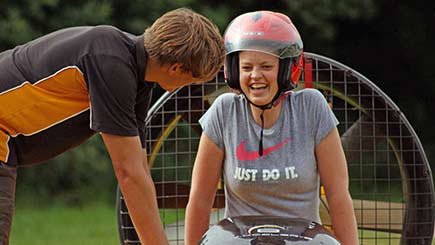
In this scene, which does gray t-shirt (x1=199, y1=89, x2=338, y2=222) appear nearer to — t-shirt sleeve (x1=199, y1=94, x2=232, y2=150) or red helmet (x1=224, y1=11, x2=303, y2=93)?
t-shirt sleeve (x1=199, y1=94, x2=232, y2=150)

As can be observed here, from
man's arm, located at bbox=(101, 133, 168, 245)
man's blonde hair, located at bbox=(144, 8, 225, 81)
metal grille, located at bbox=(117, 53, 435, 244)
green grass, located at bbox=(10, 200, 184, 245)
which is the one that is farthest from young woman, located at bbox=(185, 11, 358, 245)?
green grass, located at bbox=(10, 200, 184, 245)

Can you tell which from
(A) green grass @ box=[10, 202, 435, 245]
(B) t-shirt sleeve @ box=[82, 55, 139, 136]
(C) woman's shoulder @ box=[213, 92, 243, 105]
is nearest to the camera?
(B) t-shirt sleeve @ box=[82, 55, 139, 136]

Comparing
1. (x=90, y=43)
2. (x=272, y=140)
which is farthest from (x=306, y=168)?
(x=90, y=43)

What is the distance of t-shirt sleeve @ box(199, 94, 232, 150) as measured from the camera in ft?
14.1

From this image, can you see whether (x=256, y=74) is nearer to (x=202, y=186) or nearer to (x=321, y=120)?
(x=321, y=120)

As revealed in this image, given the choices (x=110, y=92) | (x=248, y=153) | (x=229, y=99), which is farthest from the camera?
(x=229, y=99)

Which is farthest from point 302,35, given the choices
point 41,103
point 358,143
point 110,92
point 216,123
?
point 110,92

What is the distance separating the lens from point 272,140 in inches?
167

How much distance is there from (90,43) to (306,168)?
A: 939 millimetres

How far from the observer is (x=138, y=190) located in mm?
4148

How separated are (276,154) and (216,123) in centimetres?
27

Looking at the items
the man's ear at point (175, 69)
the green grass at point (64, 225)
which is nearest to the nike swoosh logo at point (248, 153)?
the man's ear at point (175, 69)

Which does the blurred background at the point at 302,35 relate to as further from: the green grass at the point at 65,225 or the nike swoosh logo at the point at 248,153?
the nike swoosh logo at the point at 248,153

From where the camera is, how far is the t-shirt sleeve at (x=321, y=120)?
4.22 metres
